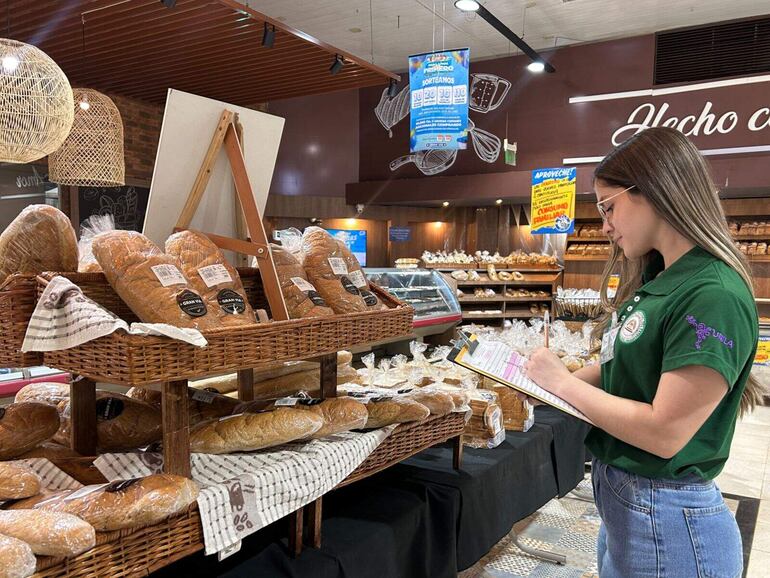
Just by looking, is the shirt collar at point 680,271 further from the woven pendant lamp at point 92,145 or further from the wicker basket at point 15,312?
the woven pendant lamp at point 92,145

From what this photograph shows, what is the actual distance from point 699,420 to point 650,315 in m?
0.23

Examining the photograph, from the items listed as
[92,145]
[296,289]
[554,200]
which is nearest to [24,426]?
[296,289]

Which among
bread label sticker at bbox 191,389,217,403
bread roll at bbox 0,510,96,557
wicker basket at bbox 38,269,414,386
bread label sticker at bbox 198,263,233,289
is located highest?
bread label sticker at bbox 198,263,233,289

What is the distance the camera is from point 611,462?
1417 mm

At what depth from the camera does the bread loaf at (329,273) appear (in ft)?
5.47

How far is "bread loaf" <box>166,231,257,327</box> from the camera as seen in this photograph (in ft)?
4.44

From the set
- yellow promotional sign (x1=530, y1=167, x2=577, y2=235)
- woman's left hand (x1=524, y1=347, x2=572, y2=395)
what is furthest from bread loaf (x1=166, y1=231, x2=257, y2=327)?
yellow promotional sign (x1=530, y1=167, x2=577, y2=235)

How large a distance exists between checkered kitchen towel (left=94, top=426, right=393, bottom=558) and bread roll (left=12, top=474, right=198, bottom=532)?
0.09m

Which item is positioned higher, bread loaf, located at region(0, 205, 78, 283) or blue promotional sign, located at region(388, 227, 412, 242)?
blue promotional sign, located at region(388, 227, 412, 242)

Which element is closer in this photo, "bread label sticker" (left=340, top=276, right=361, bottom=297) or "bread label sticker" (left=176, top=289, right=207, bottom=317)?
"bread label sticker" (left=176, top=289, right=207, bottom=317)

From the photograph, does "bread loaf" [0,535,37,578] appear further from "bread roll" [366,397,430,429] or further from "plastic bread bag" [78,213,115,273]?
"bread roll" [366,397,430,429]

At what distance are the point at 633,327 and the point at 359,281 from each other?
2.49 feet

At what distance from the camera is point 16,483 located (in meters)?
1.13

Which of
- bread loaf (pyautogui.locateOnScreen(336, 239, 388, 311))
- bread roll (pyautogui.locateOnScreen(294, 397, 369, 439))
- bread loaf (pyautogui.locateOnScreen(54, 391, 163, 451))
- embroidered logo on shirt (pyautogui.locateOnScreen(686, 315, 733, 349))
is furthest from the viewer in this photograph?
bread loaf (pyautogui.locateOnScreen(336, 239, 388, 311))
